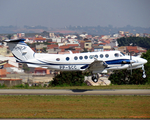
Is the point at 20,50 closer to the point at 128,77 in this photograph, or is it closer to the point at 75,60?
the point at 75,60

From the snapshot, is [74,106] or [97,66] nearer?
[74,106]

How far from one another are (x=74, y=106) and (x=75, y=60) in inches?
371

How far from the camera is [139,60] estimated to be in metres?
32.5

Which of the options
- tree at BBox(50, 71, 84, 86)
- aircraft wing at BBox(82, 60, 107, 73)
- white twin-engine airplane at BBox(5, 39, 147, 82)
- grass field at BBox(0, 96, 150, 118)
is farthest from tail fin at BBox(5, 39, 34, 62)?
tree at BBox(50, 71, 84, 86)

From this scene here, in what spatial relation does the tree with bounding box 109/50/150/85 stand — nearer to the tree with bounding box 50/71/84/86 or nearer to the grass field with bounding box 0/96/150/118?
the tree with bounding box 50/71/84/86

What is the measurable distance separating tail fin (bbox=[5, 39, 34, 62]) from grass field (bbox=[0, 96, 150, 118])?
6.39 meters

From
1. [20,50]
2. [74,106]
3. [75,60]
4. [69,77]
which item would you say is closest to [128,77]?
[69,77]

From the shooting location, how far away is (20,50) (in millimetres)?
31828

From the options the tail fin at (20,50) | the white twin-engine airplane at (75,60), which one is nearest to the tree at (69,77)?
the white twin-engine airplane at (75,60)

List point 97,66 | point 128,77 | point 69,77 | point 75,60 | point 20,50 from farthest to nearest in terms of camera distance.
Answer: point 128,77 → point 69,77 → point 20,50 → point 75,60 → point 97,66

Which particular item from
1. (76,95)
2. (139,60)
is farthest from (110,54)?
(76,95)

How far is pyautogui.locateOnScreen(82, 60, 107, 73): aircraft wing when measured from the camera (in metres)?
30.2

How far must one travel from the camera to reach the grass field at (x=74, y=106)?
64.9 feet

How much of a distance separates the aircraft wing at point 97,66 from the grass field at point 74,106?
4.95m
